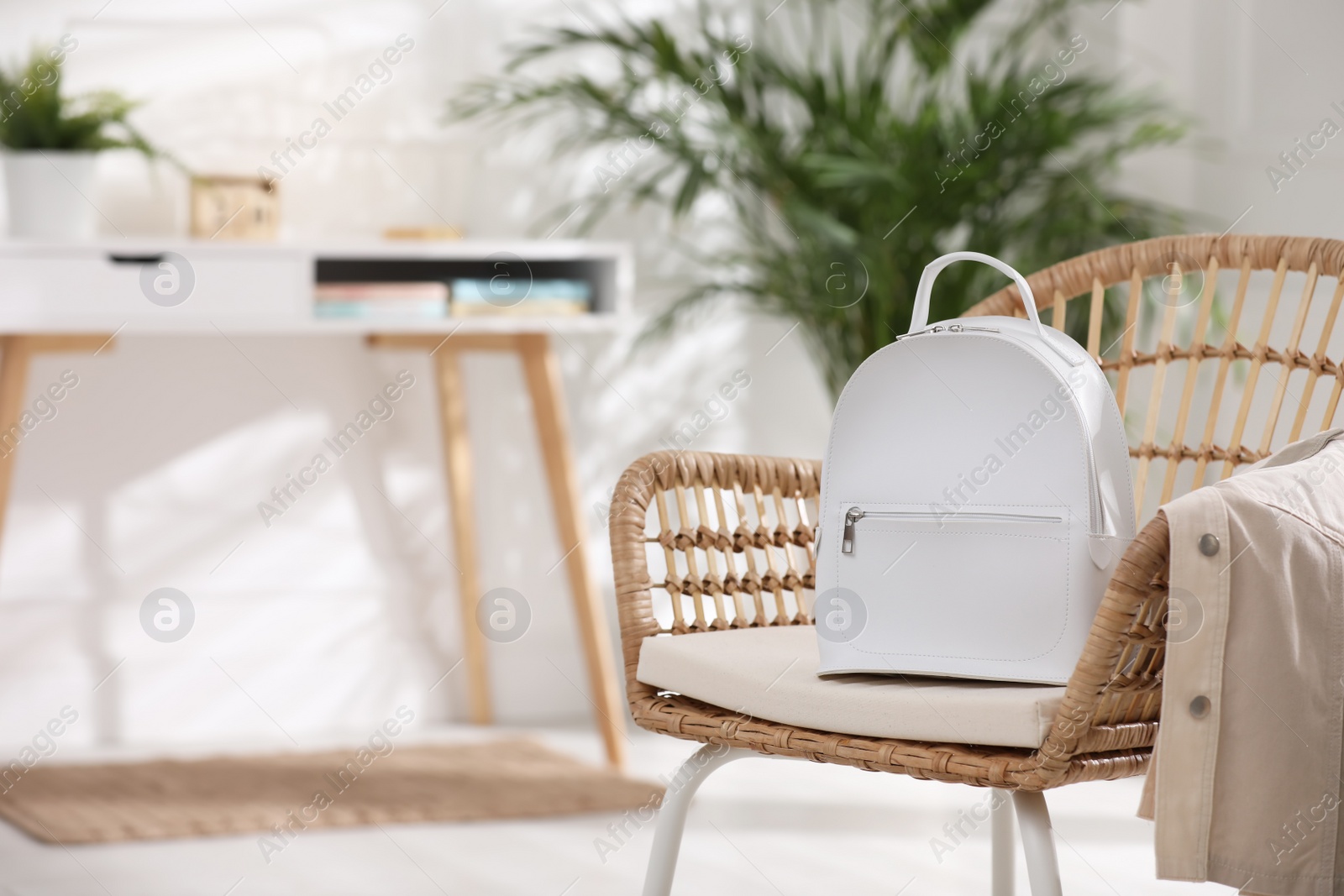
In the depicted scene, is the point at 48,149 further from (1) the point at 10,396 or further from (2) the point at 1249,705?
(2) the point at 1249,705

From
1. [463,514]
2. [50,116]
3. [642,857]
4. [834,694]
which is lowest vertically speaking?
[642,857]

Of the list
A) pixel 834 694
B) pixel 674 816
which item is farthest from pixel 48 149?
pixel 834 694

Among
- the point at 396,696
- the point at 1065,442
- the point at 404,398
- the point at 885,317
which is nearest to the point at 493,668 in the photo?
the point at 396,696

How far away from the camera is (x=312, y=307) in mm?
2248

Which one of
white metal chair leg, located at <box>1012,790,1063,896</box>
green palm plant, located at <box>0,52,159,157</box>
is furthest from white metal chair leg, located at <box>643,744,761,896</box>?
green palm plant, located at <box>0,52,159,157</box>

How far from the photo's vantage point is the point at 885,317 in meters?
2.28

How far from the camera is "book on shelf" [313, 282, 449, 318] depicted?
226 centimetres

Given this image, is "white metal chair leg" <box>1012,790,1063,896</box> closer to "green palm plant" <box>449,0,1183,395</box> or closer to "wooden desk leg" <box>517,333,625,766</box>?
"green palm plant" <box>449,0,1183,395</box>

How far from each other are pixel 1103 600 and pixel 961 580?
128 millimetres

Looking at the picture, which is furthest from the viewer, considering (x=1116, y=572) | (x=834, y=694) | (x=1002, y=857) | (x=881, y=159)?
(x=881, y=159)

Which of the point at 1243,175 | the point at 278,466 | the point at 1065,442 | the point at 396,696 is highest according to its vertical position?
the point at 1243,175

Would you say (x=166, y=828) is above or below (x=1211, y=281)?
below

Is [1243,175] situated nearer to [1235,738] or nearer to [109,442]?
[1235,738]

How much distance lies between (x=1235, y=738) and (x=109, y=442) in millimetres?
2060
